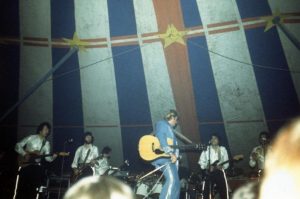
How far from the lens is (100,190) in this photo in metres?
0.88

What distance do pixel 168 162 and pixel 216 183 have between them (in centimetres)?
178

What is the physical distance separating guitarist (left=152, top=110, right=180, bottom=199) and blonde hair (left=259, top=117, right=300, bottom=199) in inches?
156

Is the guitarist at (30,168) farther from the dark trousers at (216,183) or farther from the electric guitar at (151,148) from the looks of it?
the dark trousers at (216,183)

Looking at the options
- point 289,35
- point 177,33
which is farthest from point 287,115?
point 177,33

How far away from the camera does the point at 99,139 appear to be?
7.67 metres

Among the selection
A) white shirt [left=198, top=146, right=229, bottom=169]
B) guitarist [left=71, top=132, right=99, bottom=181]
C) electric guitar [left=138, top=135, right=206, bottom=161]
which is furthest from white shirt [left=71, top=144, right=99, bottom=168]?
electric guitar [left=138, top=135, right=206, bottom=161]

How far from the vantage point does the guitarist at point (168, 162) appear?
4.36 metres

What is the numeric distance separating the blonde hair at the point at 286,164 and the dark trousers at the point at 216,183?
540cm

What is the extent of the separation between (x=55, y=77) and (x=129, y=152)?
2566 mm

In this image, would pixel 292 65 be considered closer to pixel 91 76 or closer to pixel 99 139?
pixel 91 76

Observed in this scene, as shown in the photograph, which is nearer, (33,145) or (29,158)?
(29,158)

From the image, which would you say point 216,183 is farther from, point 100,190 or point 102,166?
point 100,190

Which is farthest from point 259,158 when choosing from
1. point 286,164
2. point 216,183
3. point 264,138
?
point 286,164

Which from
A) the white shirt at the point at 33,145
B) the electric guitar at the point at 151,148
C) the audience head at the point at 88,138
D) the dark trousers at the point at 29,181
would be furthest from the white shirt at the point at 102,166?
the electric guitar at the point at 151,148
